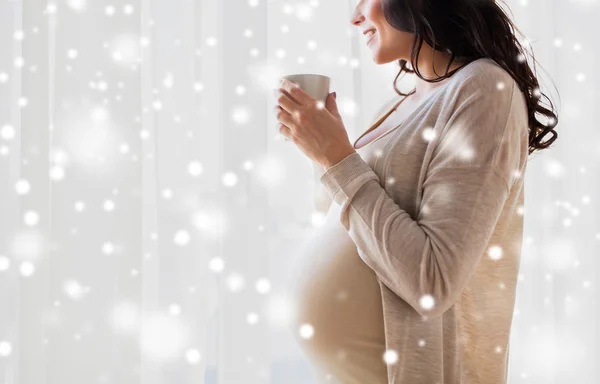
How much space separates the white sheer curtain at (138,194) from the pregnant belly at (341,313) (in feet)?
0.92

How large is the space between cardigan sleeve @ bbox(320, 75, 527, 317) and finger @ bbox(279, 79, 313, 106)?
144 mm

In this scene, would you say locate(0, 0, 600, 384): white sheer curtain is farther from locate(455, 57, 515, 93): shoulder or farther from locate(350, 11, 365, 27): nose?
locate(455, 57, 515, 93): shoulder

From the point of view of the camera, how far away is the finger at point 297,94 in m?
0.73

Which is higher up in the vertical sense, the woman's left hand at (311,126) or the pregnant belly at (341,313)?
the woman's left hand at (311,126)

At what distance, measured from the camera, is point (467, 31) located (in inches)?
29.7

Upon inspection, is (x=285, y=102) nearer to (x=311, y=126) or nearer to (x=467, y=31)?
(x=311, y=126)

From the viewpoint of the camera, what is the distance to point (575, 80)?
49.0 inches

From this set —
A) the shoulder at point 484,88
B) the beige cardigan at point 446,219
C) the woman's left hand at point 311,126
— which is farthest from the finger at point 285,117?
the shoulder at point 484,88

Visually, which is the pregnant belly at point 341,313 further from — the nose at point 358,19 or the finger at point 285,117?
the nose at point 358,19

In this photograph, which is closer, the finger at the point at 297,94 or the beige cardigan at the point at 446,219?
the beige cardigan at the point at 446,219

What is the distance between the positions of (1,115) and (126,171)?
0.99ft

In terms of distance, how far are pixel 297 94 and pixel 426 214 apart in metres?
0.26

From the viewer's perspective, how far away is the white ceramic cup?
0.76 m

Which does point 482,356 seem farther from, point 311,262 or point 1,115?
point 1,115
